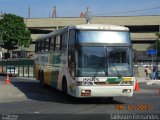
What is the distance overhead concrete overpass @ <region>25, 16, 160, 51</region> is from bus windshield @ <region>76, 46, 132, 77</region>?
8297 centimetres

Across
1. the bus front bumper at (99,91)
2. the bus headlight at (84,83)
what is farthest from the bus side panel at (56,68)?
the bus front bumper at (99,91)

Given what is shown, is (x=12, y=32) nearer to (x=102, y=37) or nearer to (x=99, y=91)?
(x=102, y=37)

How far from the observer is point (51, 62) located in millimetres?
24188

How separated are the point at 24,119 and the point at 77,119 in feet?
5.03

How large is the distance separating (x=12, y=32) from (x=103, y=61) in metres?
70.9

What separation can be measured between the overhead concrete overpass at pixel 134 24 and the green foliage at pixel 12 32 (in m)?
19.6

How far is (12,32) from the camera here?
88375mm

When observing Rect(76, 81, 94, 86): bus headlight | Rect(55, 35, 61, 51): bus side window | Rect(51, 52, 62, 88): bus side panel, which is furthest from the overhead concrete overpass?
Rect(76, 81, 94, 86): bus headlight

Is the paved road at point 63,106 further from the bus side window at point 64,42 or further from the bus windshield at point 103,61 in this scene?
the bus side window at point 64,42

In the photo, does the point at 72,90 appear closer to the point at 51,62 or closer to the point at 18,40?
the point at 51,62

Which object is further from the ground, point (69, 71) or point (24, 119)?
point (69, 71)

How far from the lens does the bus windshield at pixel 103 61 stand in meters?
18.7

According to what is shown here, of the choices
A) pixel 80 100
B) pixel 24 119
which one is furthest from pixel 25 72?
pixel 24 119

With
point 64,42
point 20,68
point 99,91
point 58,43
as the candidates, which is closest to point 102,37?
point 99,91
